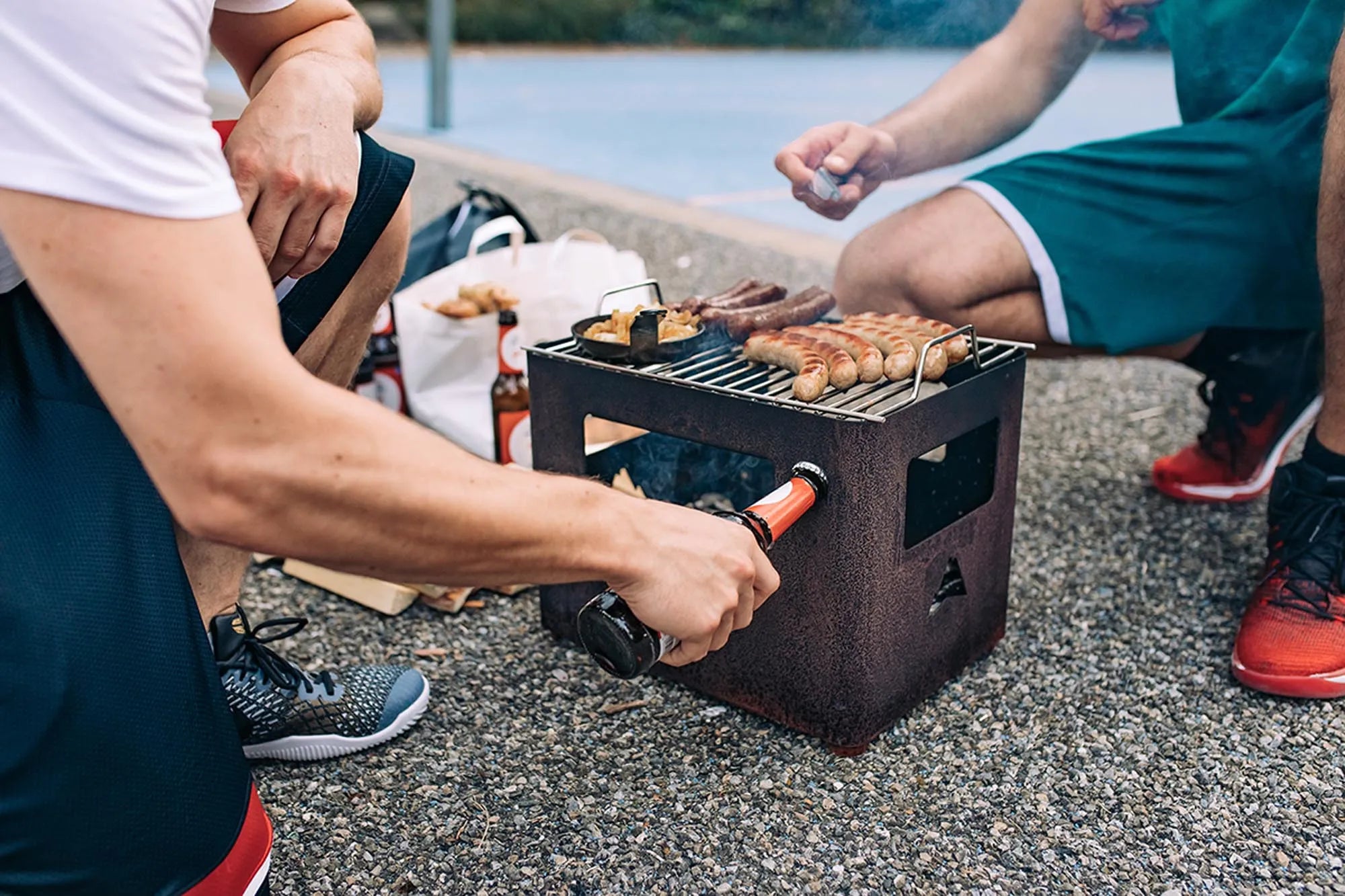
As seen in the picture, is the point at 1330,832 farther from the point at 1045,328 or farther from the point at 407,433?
the point at 407,433

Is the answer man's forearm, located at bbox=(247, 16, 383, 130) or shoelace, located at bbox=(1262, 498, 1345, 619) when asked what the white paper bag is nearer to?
man's forearm, located at bbox=(247, 16, 383, 130)

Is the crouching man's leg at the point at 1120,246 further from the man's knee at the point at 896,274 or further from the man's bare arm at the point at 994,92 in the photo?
the man's bare arm at the point at 994,92

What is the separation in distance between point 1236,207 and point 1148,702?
3.82ft

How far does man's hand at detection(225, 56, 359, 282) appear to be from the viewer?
4.89ft

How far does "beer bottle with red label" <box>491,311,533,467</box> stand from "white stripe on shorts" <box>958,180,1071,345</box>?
3.76ft

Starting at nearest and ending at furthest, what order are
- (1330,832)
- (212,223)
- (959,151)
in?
1. (212,223)
2. (1330,832)
3. (959,151)

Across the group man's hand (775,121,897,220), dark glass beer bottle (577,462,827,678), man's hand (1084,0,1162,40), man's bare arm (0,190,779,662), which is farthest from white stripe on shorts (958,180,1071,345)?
man's bare arm (0,190,779,662)

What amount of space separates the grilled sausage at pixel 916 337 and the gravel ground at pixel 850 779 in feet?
2.06

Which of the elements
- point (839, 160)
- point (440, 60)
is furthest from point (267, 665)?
point (440, 60)

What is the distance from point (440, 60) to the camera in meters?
9.30

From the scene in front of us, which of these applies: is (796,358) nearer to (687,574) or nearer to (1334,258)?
(687,574)

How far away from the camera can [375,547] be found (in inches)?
43.2

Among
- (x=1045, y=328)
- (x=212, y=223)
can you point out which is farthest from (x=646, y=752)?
(x=1045, y=328)

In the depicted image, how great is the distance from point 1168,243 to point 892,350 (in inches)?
40.6
